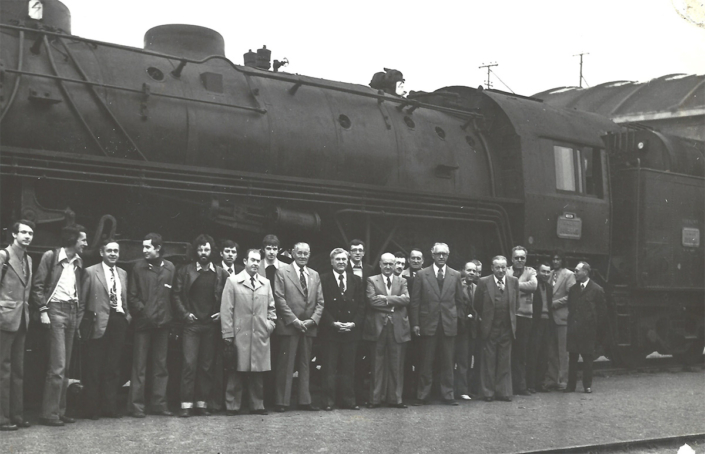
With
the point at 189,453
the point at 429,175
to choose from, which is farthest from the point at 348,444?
the point at 429,175

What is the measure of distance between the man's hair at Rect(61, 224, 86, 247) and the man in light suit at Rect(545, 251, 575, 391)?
262 inches

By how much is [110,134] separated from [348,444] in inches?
155

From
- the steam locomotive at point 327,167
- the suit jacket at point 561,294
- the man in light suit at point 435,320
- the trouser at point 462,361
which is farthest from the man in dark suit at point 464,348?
the suit jacket at point 561,294

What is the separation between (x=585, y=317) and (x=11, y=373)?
7.19m

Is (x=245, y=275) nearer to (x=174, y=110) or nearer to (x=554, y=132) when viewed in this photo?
(x=174, y=110)

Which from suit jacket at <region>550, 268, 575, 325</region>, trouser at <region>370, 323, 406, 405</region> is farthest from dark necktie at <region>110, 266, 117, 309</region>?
suit jacket at <region>550, 268, 575, 325</region>

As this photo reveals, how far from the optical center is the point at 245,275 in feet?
28.1

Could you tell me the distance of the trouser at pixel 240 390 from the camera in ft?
27.5

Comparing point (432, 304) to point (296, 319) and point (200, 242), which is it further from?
point (200, 242)

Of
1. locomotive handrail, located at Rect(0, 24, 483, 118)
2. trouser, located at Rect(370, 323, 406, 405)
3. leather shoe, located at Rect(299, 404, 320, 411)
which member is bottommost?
leather shoe, located at Rect(299, 404, 320, 411)

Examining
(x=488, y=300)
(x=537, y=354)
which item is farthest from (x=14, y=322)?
(x=537, y=354)

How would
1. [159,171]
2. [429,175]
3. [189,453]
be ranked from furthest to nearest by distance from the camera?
[429,175]
[159,171]
[189,453]

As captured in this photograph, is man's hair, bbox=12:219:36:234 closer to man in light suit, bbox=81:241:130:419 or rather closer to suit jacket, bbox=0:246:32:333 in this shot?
suit jacket, bbox=0:246:32:333

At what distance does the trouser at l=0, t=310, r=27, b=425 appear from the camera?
6.90 meters
